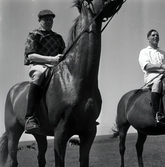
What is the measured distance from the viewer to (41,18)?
5.75 m

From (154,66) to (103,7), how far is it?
152 inches

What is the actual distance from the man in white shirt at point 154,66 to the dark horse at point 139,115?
16cm

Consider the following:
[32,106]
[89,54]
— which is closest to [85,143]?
[32,106]

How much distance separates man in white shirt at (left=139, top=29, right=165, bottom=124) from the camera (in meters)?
8.19

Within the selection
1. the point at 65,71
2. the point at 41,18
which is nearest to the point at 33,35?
the point at 41,18

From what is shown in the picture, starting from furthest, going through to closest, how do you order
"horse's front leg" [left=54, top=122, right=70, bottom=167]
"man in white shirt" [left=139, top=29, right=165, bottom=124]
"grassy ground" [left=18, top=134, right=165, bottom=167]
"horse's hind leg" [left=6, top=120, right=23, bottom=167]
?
"grassy ground" [left=18, top=134, right=165, bottom=167], "man in white shirt" [left=139, top=29, right=165, bottom=124], "horse's hind leg" [left=6, top=120, right=23, bottom=167], "horse's front leg" [left=54, top=122, right=70, bottom=167]

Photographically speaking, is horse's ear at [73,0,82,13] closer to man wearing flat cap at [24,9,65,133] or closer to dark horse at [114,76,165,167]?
man wearing flat cap at [24,9,65,133]

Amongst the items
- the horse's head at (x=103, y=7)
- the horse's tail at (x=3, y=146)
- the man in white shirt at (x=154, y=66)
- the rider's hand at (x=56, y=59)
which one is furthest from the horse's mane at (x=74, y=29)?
the man in white shirt at (x=154, y=66)

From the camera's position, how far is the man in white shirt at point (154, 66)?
26.9 ft

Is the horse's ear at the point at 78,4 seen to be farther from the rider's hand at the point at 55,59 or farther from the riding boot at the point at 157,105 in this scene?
the riding boot at the point at 157,105

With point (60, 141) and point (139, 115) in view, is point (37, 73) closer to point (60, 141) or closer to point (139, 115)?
point (60, 141)

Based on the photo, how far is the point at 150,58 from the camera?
8.38 m

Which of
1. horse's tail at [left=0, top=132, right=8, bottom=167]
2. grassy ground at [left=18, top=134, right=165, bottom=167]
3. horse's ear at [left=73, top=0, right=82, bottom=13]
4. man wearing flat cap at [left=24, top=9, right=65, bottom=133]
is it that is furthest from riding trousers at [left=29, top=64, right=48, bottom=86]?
grassy ground at [left=18, top=134, right=165, bottom=167]

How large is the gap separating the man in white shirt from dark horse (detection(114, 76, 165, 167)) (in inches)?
6.4
